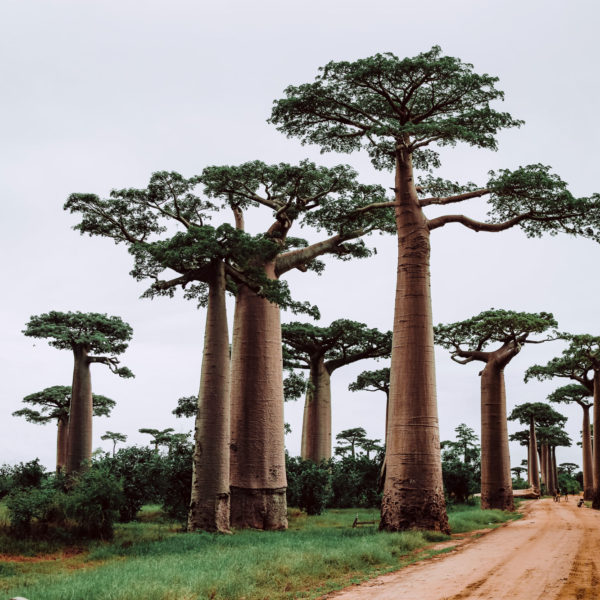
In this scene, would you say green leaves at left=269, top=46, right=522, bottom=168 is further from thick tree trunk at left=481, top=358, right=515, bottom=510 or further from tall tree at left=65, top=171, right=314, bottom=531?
thick tree trunk at left=481, top=358, right=515, bottom=510

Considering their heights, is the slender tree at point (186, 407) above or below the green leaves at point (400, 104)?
below

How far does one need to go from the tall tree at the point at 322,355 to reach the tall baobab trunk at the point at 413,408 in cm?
965

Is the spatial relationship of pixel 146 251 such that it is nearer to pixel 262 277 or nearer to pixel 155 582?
pixel 262 277

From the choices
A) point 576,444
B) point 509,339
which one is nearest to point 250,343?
point 509,339

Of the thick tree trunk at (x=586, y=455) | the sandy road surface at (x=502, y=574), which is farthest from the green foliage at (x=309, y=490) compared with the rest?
the thick tree trunk at (x=586, y=455)

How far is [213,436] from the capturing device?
1230 cm

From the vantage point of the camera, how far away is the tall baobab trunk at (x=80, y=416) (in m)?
20.3

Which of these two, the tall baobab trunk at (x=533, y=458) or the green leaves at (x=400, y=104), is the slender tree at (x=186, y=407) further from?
the tall baobab trunk at (x=533, y=458)

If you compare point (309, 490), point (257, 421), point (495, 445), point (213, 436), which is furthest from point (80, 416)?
point (495, 445)

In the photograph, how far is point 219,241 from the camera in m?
12.7

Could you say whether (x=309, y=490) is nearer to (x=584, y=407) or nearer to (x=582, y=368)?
(x=582, y=368)

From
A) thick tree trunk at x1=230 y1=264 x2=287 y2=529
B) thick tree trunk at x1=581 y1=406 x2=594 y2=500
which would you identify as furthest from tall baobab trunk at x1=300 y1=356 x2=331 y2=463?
thick tree trunk at x1=581 y1=406 x2=594 y2=500

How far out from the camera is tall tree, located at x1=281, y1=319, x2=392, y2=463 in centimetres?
2281

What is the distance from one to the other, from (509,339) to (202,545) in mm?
13835
